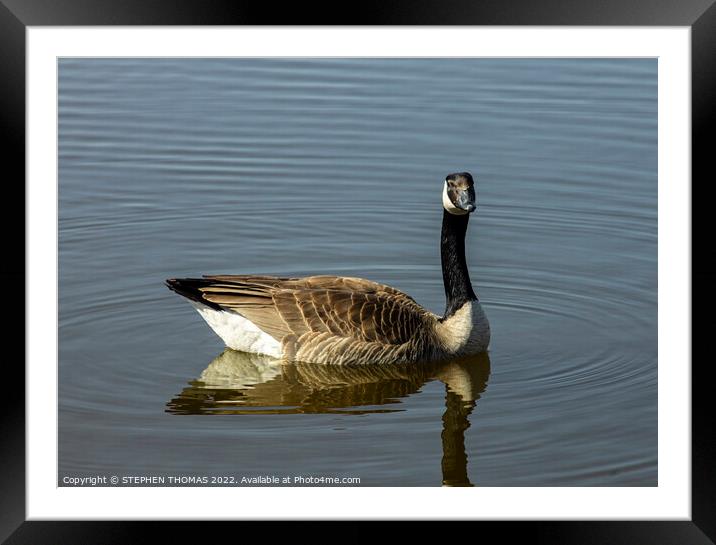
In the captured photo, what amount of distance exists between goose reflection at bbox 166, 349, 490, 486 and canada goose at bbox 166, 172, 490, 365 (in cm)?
14

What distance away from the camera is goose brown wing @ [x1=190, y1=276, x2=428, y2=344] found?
534 inches

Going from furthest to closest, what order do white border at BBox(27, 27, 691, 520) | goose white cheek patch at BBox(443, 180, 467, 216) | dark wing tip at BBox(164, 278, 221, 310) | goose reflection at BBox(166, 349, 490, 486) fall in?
goose white cheek patch at BBox(443, 180, 467, 216)
dark wing tip at BBox(164, 278, 221, 310)
goose reflection at BBox(166, 349, 490, 486)
white border at BBox(27, 27, 691, 520)

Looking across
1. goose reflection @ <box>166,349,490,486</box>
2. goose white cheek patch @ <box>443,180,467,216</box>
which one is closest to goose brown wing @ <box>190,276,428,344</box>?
goose reflection @ <box>166,349,490,486</box>

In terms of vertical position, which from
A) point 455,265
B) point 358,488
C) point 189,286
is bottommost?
point 358,488

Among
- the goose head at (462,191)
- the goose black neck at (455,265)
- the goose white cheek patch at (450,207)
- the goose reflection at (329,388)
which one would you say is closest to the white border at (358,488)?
the goose reflection at (329,388)

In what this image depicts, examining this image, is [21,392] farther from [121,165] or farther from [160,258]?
[121,165]

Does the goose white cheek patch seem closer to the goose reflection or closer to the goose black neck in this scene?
the goose black neck

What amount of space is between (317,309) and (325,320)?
14 centimetres

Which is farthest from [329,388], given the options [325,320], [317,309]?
[317,309]

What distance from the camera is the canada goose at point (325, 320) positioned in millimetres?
13562

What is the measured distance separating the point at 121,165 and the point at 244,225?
75.2 inches
